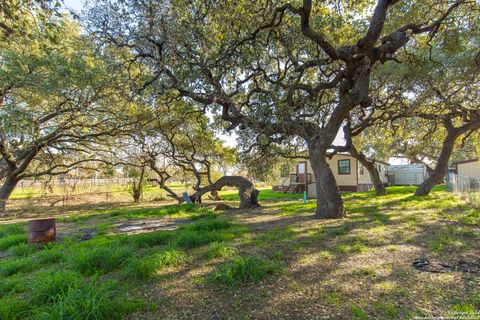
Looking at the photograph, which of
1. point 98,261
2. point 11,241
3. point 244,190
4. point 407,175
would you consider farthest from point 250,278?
point 407,175

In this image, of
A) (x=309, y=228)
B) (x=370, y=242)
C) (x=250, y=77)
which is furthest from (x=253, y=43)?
(x=370, y=242)

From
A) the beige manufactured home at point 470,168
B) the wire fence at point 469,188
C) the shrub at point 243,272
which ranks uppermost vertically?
the beige manufactured home at point 470,168

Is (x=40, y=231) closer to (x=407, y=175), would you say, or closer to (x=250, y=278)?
(x=250, y=278)

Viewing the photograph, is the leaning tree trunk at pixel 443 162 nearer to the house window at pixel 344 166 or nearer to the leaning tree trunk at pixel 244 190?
the house window at pixel 344 166

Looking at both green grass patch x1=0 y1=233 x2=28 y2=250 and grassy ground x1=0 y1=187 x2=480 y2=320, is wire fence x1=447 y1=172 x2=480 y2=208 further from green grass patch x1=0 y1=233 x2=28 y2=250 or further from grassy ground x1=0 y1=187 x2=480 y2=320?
green grass patch x1=0 y1=233 x2=28 y2=250

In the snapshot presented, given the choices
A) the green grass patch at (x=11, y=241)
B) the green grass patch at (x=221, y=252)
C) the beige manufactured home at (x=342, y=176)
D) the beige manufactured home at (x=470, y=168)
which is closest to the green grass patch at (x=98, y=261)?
the green grass patch at (x=221, y=252)

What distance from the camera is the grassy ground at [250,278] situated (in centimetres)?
251

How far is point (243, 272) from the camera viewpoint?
3215mm

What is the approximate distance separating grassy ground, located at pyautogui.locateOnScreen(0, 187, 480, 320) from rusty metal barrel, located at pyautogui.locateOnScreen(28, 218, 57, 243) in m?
0.25

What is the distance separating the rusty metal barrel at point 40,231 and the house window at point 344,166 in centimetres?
1929

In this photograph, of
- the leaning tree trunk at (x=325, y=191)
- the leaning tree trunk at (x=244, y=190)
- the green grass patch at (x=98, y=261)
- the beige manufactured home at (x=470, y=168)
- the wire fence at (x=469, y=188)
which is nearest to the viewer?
the green grass patch at (x=98, y=261)

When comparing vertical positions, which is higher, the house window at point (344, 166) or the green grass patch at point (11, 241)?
the house window at point (344, 166)

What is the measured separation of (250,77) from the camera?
8.27m

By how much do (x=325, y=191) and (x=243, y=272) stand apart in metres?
5.08
